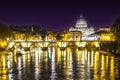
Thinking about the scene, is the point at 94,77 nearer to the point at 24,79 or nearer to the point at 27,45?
the point at 24,79

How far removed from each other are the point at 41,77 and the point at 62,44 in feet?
283

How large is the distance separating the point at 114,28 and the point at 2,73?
1802 inches

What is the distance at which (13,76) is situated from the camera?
3903cm

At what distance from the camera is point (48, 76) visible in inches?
1550

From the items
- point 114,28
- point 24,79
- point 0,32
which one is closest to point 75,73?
point 24,79

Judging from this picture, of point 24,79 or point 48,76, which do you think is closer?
point 24,79

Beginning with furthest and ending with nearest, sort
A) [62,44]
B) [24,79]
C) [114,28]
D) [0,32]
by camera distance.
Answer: [62,44], [0,32], [114,28], [24,79]

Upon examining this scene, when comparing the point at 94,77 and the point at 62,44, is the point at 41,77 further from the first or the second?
the point at 62,44

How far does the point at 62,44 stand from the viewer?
124625 millimetres


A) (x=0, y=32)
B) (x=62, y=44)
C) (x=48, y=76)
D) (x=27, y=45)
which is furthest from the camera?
(x=62, y=44)

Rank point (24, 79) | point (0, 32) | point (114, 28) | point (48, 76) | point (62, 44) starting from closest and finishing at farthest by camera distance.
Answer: point (24, 79) → point (48, 76) → point (114, 28) → point (0, 32) → point (62, 44)

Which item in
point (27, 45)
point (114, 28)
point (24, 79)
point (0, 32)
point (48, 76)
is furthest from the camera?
point (27, 45)

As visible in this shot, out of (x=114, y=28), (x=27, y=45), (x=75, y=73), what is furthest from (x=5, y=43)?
(x=75, y=73)

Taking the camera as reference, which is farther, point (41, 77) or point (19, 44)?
point (19, 44)
